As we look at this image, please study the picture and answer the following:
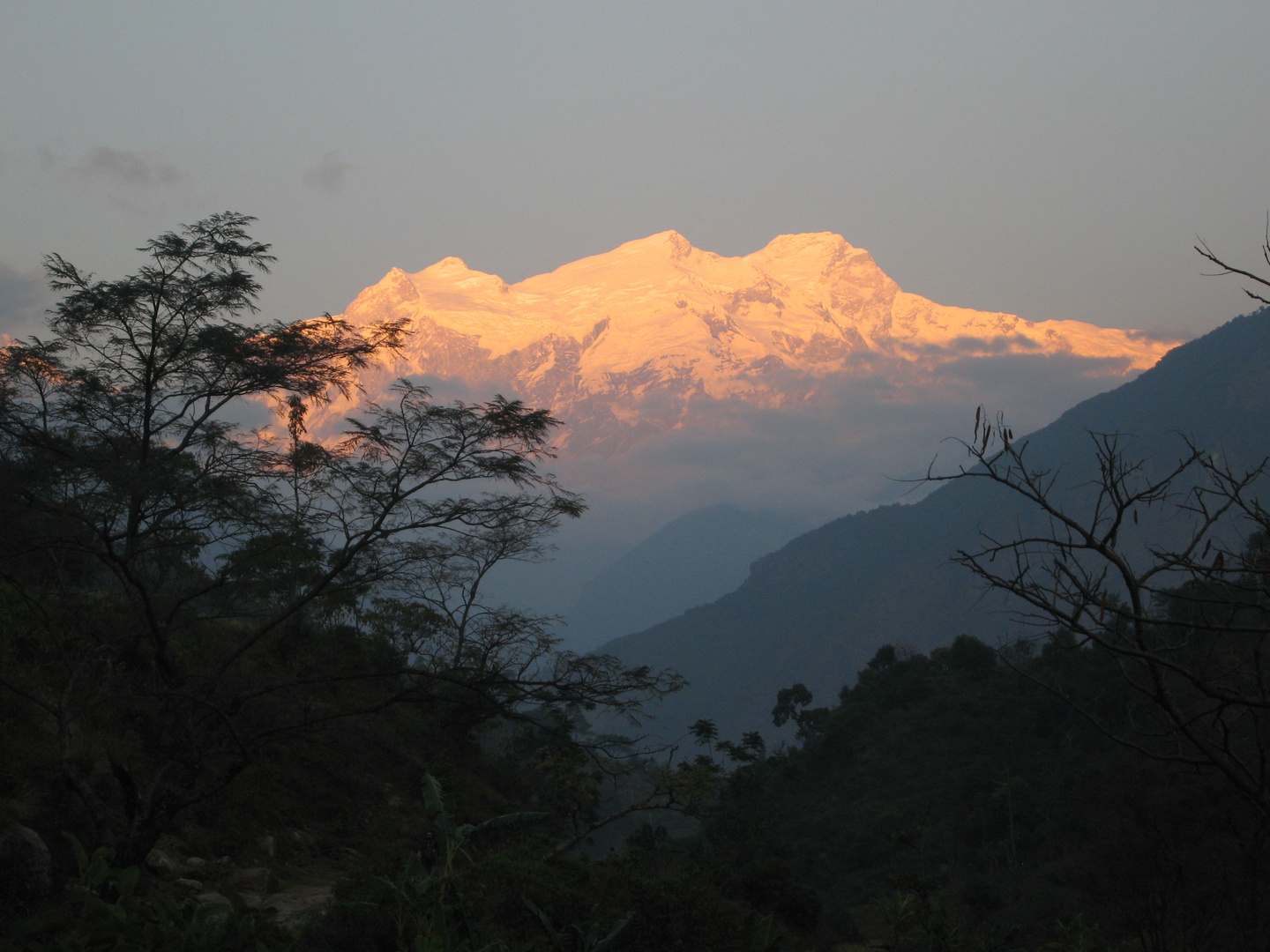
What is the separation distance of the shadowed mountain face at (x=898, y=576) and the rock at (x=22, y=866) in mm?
142090

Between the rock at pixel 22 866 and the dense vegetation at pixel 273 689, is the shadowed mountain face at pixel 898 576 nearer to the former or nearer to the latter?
the dense vegetation at pixel 273 689

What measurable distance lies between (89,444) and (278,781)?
824 cm

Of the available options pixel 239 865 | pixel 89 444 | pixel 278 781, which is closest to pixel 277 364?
pixel 89 444

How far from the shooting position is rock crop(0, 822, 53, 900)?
7930mm

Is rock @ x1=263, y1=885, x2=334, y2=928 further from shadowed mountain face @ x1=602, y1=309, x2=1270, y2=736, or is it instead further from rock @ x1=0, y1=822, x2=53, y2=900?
shadowed mountain face @ x1=602, y1=309, x2=1270, y2=736

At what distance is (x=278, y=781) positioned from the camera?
52.5 feet

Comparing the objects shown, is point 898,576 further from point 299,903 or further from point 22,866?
point 22,866

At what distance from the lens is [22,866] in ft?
26.5

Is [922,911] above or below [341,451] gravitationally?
below

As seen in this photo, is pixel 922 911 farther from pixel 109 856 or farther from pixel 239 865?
pixel 109 856

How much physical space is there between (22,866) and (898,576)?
179 m

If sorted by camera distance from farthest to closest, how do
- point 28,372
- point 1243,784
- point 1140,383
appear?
point 1140,383
point 28,372
point 1243,784

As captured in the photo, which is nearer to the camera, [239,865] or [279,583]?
[279,583]

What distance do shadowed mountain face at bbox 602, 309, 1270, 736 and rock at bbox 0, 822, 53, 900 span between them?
142 metres
